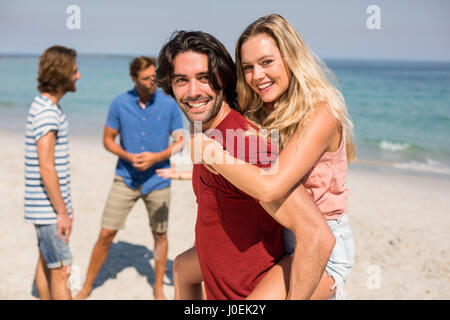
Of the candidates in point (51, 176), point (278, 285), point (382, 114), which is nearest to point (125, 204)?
point (51, 176)

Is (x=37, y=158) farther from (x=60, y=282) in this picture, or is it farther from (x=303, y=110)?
(x=303, y=110)

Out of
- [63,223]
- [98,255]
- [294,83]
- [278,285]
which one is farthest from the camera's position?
[98,255]

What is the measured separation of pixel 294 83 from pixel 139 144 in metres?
2.50

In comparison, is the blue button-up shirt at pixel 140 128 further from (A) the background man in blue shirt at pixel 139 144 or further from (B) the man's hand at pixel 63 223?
(B) the man's hand at pixel 63 223

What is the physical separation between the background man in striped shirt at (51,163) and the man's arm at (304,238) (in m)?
2.17

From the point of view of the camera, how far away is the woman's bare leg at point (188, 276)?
2.34 m

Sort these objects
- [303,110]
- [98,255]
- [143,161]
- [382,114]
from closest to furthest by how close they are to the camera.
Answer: [303,110] → [143,161] → [98,255] → [382,114]

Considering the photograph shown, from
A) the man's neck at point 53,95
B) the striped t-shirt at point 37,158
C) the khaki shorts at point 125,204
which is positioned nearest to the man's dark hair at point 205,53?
the striped t-shirt at point 37,158

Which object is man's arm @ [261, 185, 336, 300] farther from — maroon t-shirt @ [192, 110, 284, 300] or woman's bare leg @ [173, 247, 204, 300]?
woman's bare leg @ [173, 247, 204, 300]

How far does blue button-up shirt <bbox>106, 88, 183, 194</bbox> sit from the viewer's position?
14.4 feet

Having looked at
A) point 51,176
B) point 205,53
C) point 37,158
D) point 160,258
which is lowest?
point 160,258

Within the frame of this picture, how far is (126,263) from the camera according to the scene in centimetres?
555

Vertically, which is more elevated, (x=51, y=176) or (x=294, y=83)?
(x=294, y=83)

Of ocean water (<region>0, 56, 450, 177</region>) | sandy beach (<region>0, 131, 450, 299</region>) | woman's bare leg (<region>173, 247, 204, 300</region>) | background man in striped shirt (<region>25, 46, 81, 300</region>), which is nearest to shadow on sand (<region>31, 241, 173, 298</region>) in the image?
sandy beach (<region>0, 131, 450, 299</region>)
